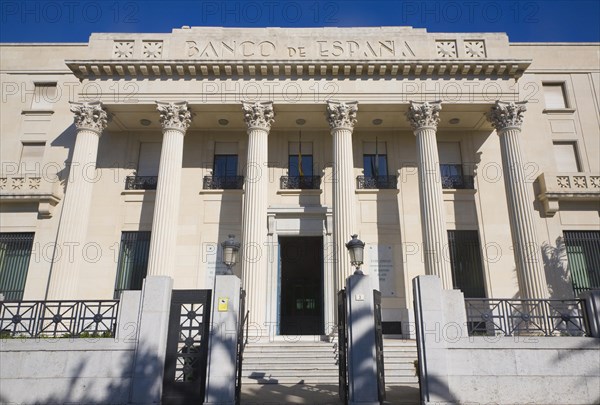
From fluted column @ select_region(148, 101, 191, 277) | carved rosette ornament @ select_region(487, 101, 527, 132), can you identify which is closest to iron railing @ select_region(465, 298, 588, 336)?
carved rosette ornament @ select_region(487, 101, 527, 132)

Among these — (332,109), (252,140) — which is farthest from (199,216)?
(332,109)

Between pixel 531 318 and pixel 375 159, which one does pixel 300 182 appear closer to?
pixel 375 159

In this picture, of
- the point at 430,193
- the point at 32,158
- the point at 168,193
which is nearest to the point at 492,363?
the point at 430,193

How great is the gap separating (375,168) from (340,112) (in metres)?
4.05

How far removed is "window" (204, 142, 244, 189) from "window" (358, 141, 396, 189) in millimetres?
6306

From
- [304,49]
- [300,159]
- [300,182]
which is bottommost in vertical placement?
[300,182]

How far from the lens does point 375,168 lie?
21.6 meters

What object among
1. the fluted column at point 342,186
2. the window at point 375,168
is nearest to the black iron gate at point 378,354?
the fluted column at point 342,186

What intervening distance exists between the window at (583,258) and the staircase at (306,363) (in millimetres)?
10253

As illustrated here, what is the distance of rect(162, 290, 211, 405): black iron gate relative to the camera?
8984 millimetres

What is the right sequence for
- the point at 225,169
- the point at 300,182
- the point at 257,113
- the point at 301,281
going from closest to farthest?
the point at 257,113
the point at 300,182
the point at 225,169
the point at 301,281

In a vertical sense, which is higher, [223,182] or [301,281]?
[223,182]

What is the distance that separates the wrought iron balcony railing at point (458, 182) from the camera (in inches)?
830

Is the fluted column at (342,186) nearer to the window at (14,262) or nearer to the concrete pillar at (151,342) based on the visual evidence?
the concrete pillar at (151,342)
